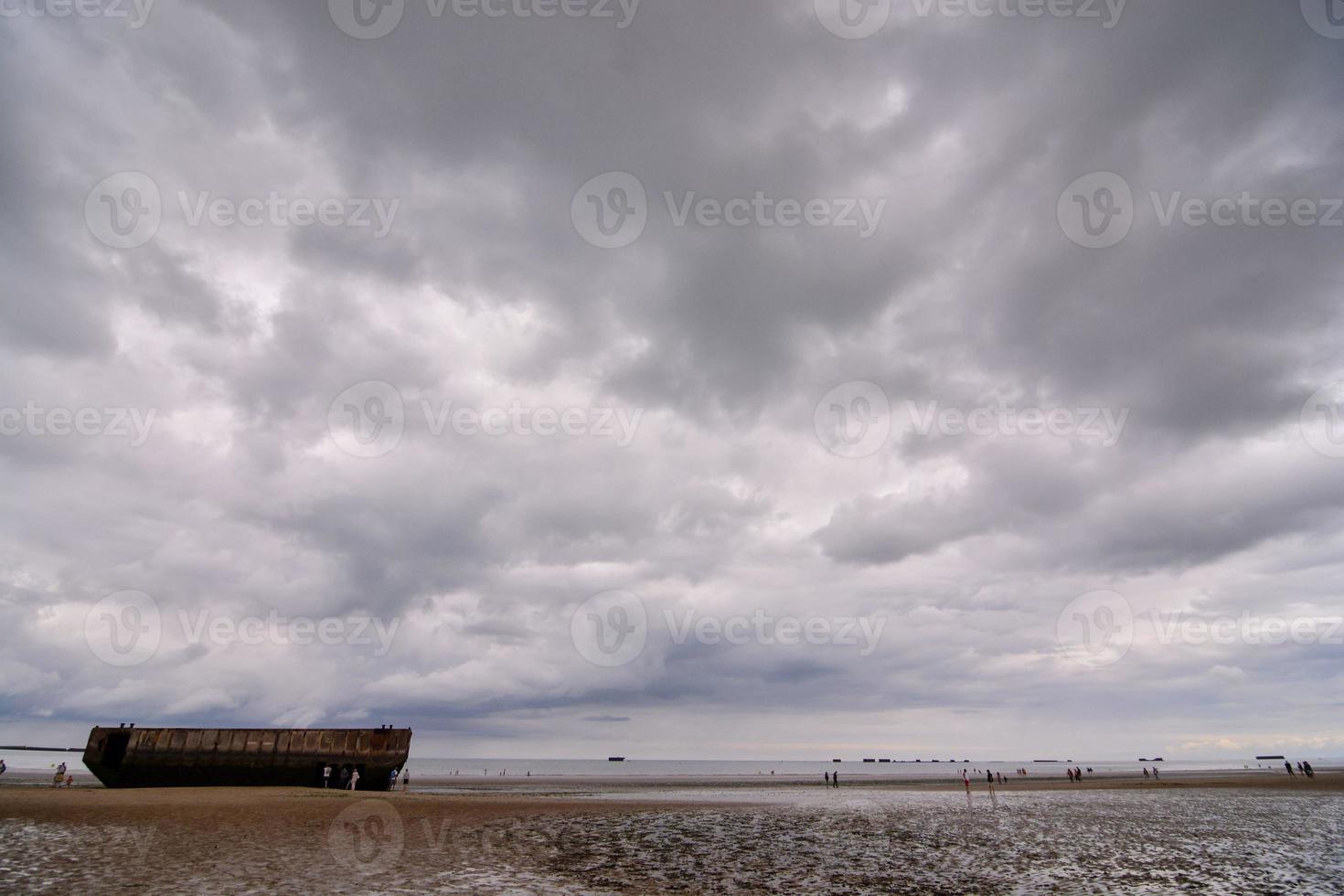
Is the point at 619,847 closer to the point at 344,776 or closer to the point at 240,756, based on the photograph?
the point at 344,776

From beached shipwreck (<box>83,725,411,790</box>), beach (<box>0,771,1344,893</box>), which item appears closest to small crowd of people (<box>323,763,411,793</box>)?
beached shipwreck (<box>83,725,411,790</box>)

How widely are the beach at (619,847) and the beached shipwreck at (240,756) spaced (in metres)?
4.51

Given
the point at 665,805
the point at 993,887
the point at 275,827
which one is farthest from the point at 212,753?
the point at 993,887

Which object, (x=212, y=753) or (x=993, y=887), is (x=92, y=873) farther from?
(x=212, y=753)

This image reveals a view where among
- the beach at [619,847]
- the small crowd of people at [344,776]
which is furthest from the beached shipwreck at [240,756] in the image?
the beach at [619,847]

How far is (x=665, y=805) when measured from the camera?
5662 cm

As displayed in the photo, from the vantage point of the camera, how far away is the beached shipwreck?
55.1 metres

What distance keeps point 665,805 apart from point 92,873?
141 ft

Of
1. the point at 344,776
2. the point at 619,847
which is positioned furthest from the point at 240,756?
the point at 619,847

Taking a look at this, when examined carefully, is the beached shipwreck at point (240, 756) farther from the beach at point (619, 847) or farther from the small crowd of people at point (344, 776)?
the beach at point (619, 847)

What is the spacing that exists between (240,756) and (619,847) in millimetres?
42745

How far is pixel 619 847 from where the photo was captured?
30797mm

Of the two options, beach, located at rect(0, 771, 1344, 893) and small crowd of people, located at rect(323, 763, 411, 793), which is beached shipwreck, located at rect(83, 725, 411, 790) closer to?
small crowd of people, located at rect(323, 763, 411, 793)

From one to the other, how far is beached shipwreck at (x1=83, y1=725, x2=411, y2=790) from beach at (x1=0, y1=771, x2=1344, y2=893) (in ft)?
14.8
